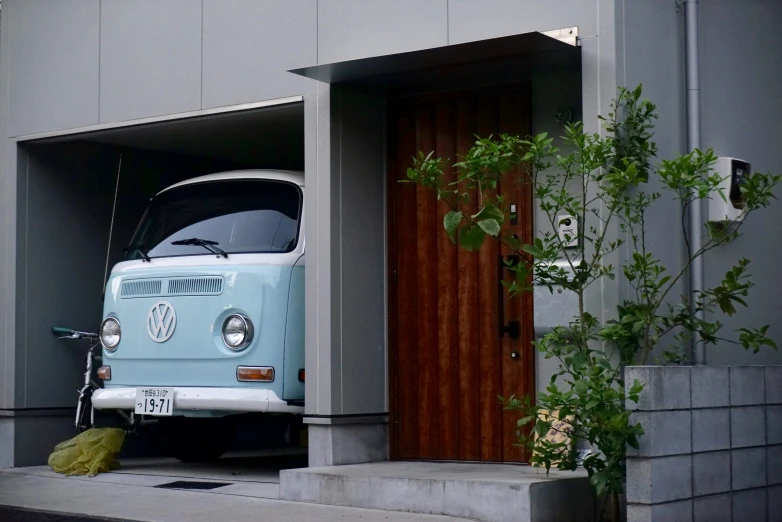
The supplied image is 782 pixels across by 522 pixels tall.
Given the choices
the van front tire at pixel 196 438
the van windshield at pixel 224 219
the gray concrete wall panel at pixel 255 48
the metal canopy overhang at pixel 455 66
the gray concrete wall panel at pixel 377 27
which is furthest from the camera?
the van front tire at pixel 196 438

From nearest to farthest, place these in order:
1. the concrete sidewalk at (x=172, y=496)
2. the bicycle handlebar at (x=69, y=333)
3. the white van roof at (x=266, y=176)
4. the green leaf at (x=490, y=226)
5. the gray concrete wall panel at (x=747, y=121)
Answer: the green leaf at (x=490, y=226) → the concrete sidewalk at (x=172, y=496) → the gray concrete wall panel at (x=747, y=121) → the white van roof at (x=266, y=176) → the bicycle handlebar at (x=69, y=333)

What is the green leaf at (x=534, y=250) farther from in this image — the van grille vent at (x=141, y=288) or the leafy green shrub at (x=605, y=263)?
the van grille vent at (x=141, y=288)

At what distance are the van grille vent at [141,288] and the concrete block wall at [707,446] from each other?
395 centimetres

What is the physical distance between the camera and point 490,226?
6621 millimetres

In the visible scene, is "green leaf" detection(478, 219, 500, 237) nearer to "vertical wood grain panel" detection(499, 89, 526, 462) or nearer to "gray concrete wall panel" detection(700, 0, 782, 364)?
"vertical wood grain panel" detection(499, 89, 526, 462)

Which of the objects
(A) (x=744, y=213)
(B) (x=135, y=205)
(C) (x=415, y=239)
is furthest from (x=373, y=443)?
(B) (x=135, y=205)

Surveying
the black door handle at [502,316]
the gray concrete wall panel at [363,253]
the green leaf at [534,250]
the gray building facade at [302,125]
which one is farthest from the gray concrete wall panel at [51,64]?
the green leaf at [534,250]

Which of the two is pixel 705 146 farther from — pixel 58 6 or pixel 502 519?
pixel 58 6

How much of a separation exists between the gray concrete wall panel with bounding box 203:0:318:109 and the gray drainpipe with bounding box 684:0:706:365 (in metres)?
2.68

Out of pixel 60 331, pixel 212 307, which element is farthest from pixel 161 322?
pixel 60 331

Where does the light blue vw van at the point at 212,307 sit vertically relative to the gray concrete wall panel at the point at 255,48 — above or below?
below

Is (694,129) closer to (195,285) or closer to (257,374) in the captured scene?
(257,374)

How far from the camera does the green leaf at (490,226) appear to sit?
6.56 meters

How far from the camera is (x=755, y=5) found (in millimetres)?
8492
